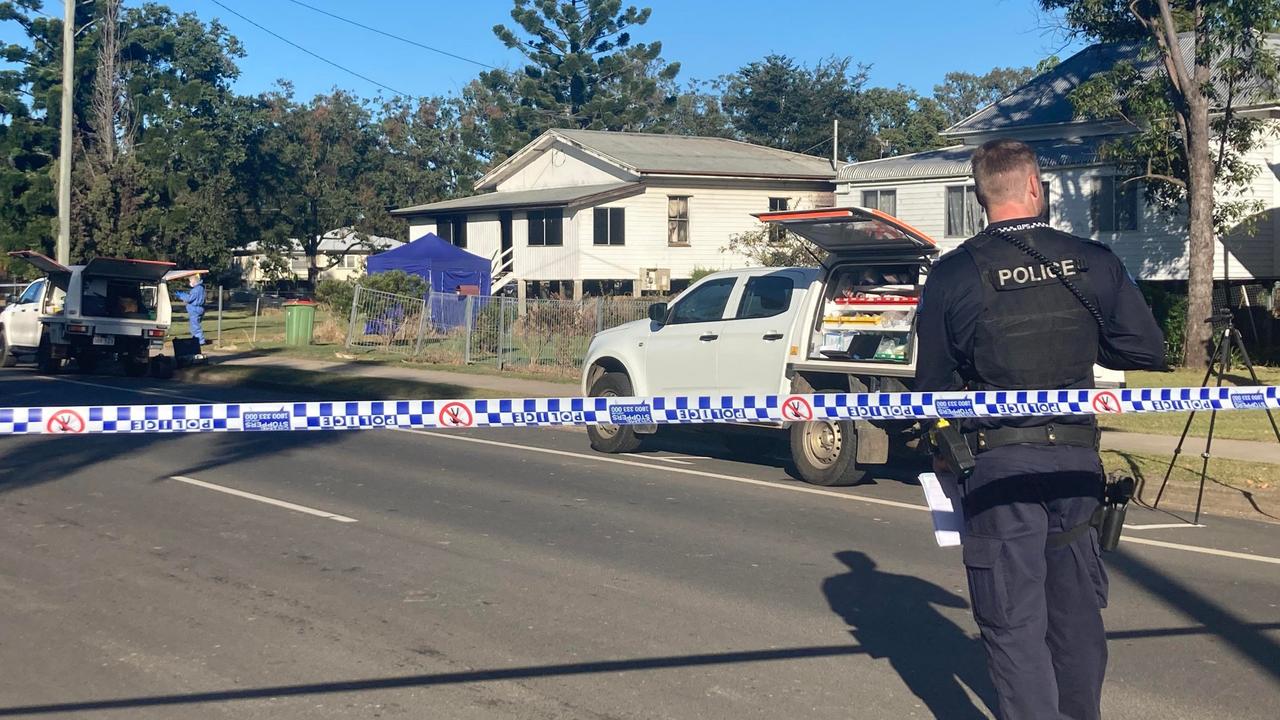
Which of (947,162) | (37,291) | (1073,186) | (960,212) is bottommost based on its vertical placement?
(37,291)

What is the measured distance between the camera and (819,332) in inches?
450

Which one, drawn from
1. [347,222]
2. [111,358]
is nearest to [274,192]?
[347,222]

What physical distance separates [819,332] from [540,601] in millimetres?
5098

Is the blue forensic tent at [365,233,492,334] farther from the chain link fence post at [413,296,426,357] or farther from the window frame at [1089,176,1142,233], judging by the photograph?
the window frame at [1089,176,1142,233]

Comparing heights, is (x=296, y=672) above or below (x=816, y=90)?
below

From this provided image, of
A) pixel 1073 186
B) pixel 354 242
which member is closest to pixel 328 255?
pixel 354 242

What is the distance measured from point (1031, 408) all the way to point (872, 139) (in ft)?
235

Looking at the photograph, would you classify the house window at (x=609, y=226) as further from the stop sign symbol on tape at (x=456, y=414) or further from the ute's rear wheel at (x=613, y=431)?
the stop sign symbol on tape at (x=456, y=414)

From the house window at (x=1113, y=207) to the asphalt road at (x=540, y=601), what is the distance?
2015 cm

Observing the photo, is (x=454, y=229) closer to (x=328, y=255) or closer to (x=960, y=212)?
(x=960, y=212)

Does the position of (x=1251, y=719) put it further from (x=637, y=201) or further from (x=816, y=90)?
(x=816, y=90)

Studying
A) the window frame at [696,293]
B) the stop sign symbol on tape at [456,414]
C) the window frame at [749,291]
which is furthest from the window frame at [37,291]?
the stop sign symbol on tape at [456,414]

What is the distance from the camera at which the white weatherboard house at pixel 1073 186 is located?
2816cm

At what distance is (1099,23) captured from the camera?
23.0 m
